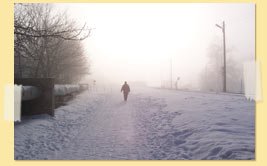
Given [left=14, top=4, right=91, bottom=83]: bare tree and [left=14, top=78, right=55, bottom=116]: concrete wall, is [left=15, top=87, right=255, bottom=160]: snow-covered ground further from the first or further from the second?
[left=14, top=4, right=91, bottom=83]: bare tree

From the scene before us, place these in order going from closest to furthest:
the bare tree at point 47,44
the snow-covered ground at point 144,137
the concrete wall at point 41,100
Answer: the snow-covered ground at point 144,137
the bare tree at point 47,44
the concrete wall at point 41,100

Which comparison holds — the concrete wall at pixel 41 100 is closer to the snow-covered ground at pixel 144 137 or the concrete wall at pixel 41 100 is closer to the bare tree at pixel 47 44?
the snow-covered ground at pixel 144 137

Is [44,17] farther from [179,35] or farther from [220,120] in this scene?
[220,120]

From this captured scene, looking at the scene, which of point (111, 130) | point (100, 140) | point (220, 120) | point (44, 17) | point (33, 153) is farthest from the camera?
point (44, 17)

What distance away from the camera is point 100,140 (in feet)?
26.0

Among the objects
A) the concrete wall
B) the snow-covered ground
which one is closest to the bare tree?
the concrete wall

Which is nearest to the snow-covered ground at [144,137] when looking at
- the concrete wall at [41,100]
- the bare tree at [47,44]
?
the concrete wall at [41,100]

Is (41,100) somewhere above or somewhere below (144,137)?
above

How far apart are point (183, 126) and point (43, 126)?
4168 mm

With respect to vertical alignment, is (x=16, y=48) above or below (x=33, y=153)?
above

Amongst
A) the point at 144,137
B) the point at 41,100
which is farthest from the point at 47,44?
the point at 144,137

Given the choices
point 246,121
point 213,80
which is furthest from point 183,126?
point 213,80

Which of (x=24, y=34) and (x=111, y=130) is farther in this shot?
(x=111, y=130)

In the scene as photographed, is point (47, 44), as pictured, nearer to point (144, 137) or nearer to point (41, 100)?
point (41, 100)
